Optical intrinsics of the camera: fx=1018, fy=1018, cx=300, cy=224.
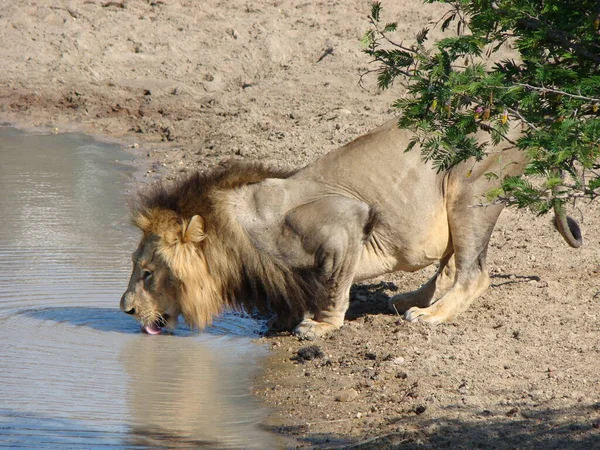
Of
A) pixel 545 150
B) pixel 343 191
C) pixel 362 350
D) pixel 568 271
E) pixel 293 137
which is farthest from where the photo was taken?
pixel 293 137

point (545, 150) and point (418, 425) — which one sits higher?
point (545, 150)

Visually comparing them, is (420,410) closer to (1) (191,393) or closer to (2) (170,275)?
(1) (191,393)

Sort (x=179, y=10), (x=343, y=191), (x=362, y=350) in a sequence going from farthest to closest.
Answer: (x=179, y=10)
(x=343, y=191)
(x=362, y=350)

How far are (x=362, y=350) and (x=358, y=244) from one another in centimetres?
75

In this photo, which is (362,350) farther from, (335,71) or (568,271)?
(335,71)

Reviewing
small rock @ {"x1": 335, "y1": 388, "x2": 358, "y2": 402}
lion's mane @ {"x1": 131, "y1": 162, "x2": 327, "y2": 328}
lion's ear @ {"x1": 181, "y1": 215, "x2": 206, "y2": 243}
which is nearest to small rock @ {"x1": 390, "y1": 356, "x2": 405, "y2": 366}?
small rock @ {"x1": 335, "y1": 388, "x2": 358, "y2": 402}

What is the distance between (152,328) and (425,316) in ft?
6.19

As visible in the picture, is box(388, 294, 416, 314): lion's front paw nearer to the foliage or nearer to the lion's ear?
the lion's ear

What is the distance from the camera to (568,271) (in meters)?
8.08

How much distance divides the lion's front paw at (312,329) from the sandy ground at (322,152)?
72 mm

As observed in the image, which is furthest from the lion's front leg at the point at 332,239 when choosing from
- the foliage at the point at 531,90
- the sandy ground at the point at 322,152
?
the foliage at the point at 531,90

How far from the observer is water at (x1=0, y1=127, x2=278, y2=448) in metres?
5.36

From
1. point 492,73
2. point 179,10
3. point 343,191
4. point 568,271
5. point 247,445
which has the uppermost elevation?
point 179,10

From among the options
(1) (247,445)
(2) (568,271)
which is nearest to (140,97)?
(2) (568,271)
